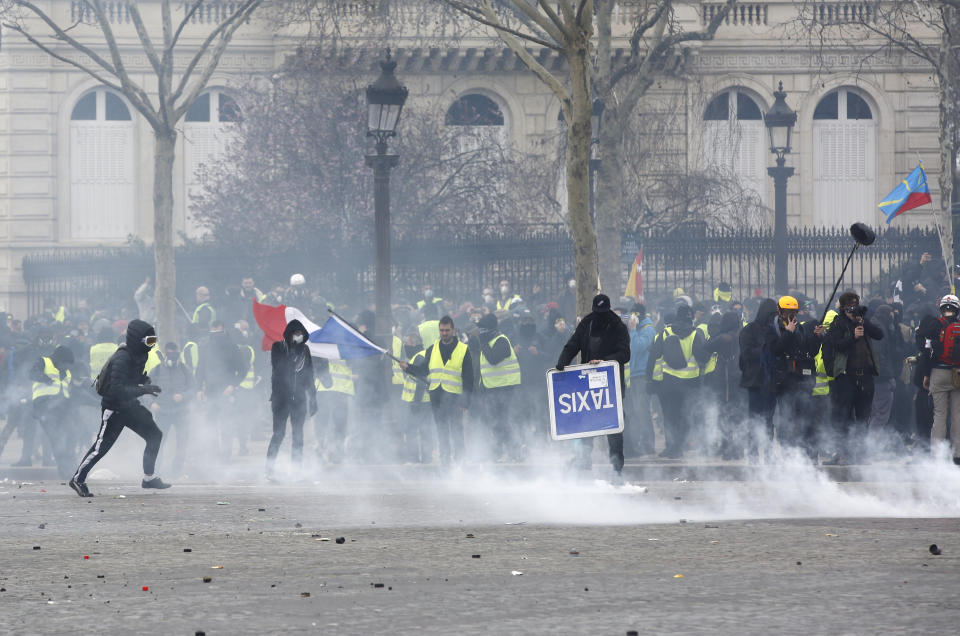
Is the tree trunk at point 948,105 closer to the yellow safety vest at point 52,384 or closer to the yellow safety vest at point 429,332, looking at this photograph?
the yellow safety vest at point 429,332

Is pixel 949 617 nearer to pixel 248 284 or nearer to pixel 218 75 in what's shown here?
pixel 248 284

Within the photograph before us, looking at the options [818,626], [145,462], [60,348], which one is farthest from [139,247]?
[818,626]

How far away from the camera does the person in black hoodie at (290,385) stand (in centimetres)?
1496

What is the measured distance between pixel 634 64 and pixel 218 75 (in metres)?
13.8

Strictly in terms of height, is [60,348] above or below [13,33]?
below

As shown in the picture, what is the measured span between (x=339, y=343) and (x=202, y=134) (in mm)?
21861

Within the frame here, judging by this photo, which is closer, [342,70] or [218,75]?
[342,70]

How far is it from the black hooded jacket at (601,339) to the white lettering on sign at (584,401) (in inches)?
16.8

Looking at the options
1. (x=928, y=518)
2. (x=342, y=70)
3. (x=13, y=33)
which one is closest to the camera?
(x=928, y=518)

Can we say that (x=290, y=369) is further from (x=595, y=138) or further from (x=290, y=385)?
(x=595, y=138)

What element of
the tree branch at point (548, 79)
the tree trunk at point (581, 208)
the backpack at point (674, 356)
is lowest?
the backpack at point (674, 356)

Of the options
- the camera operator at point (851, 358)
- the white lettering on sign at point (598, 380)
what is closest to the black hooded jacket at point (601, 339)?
the white lettering on sign at point (598, 380)

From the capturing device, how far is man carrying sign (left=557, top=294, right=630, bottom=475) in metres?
12.7

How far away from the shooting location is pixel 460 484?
1458 centimetres
